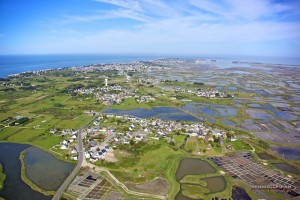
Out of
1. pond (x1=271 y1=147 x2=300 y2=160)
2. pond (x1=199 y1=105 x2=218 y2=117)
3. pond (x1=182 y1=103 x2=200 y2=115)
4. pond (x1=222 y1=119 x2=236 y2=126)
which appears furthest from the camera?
pond (x1=182 y1=103 x2=200 y2=115)

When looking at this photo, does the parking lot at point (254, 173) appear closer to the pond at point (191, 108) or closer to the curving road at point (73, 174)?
the curving road at point (73, 174)

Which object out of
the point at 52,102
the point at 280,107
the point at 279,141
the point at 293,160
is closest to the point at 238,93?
the point at 280,107

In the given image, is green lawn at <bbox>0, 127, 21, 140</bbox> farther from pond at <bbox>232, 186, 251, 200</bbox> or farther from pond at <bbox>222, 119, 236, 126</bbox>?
pond at <bbox>222, 119, 236, 126</bbox>

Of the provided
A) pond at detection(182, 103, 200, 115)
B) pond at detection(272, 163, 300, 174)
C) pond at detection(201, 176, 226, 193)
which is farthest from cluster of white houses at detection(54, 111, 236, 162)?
pond at detection(201, 176, 226, 193)

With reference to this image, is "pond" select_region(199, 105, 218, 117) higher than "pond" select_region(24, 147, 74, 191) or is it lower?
higher

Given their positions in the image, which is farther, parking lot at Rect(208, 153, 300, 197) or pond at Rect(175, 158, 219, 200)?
pond at Rect(175, 158, 219, 200)

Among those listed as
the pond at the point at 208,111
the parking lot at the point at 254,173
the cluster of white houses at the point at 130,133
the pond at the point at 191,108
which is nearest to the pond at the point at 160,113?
the pond at the point at 191,108
